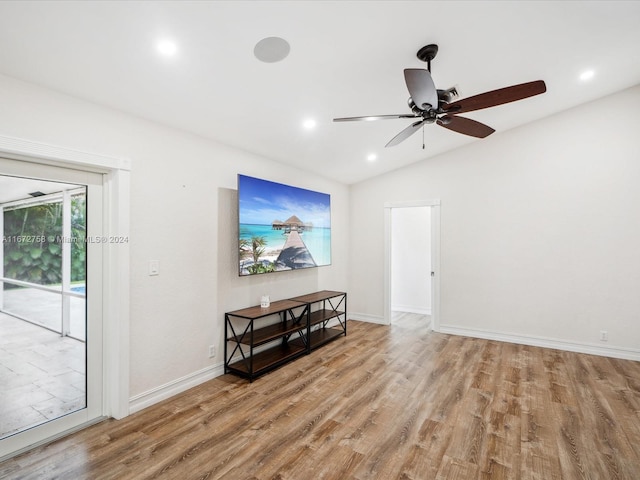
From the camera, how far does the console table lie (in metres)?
3.44

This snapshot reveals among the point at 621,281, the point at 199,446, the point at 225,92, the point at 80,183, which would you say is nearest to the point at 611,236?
the point at 621,281

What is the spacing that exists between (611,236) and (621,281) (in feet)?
1.96

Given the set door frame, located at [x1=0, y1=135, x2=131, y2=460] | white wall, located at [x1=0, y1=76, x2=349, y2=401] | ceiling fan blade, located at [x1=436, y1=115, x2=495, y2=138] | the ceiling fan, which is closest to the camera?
the ceiling fan

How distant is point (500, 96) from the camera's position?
7.53 feet

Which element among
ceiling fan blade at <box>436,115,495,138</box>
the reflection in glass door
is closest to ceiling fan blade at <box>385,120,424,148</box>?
ceiling fan blade at <box>436,115,495,138</box>

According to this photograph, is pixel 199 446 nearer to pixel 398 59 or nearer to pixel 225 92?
pixel 225 92

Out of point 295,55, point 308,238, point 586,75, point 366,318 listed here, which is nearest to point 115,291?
point 295,55

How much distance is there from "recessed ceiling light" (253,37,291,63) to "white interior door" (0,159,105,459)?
5.44ft

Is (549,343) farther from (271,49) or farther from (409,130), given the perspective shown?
(271,49)

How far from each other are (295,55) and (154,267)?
216 cm

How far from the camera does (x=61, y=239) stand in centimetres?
243

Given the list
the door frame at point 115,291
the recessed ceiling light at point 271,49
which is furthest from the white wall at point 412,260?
the door frame at point 115,291

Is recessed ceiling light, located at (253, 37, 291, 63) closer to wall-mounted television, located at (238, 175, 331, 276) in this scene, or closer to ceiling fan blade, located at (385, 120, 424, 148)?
ceiling fan blade, located at (385, 120, 424, 148)

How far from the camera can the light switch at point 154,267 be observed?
2807 mm
